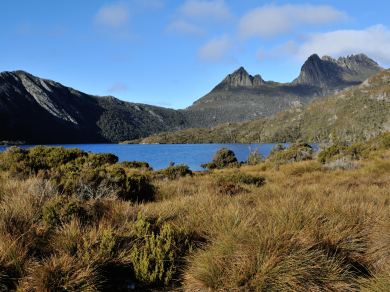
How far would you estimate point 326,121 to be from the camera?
126 meters

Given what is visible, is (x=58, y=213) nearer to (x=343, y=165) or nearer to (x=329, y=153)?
(x=343, y=165)

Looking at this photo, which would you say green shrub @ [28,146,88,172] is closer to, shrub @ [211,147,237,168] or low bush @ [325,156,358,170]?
low bush @ [325,156,358,170]

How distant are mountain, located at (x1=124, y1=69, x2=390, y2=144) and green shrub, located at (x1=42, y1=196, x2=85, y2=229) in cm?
9225

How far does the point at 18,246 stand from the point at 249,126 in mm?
166143

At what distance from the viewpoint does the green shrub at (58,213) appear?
3223 millimetres

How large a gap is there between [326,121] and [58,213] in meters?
147

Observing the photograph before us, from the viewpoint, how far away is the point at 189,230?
10.9 ft

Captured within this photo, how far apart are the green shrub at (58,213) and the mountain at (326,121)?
92246 mm

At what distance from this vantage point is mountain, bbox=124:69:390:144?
347ft

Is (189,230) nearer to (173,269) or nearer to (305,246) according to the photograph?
(173,269)

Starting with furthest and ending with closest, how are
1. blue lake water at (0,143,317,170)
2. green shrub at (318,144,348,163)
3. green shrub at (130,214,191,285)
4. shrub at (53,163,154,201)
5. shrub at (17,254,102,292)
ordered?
blue lake water at (0,143,317,170)
green shrub at (318,144,348,163)
shrub at (53,163,154,201)
green shrub at (130,214,191,285)
shrub at (17,254,102,292)

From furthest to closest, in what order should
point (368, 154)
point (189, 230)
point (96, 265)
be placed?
point (368, 154) → point (189, 230) → point (96, 265)

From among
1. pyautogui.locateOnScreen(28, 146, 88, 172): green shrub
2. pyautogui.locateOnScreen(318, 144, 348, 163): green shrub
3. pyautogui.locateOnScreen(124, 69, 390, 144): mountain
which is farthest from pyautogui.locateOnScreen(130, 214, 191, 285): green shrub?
pyautogui.locateOnScreen(124, 69, 390, 144): mountain

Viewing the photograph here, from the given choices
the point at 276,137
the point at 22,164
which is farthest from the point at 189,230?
the point at 276,137
